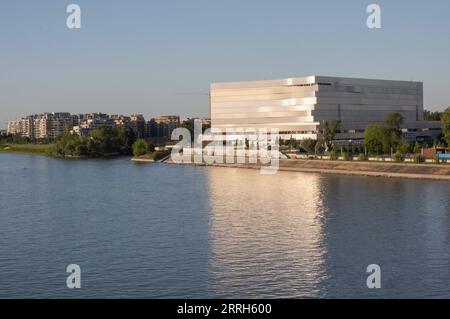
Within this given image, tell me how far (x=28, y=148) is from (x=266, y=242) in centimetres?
5334

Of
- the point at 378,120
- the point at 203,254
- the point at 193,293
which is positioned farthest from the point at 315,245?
the point at 378,120

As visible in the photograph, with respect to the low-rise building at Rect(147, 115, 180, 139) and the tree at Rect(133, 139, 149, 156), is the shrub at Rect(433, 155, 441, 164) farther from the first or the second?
the low-rise building at Rect(147, 115, 180, 139)

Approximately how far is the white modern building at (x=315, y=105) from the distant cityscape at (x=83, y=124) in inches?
1285

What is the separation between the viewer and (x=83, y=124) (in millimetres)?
87688

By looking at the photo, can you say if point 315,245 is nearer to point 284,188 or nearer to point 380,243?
point 380,243

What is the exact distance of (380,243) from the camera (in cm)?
1197

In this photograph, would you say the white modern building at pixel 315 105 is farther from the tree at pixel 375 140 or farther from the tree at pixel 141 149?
the tree at pixel 375 140

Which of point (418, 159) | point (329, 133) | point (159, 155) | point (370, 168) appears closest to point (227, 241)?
point (370, 168)

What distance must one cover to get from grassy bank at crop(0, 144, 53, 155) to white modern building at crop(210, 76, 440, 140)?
1685cm

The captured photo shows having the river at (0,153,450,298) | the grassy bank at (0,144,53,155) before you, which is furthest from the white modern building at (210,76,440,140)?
the river at (0,153,450,298)

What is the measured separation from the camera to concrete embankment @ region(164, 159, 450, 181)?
24.8 m

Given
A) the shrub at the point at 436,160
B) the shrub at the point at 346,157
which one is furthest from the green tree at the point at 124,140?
the shrub at the point at 436,160

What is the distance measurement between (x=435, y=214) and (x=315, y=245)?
14.6ft

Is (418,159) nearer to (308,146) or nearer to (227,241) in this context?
(308,146)
